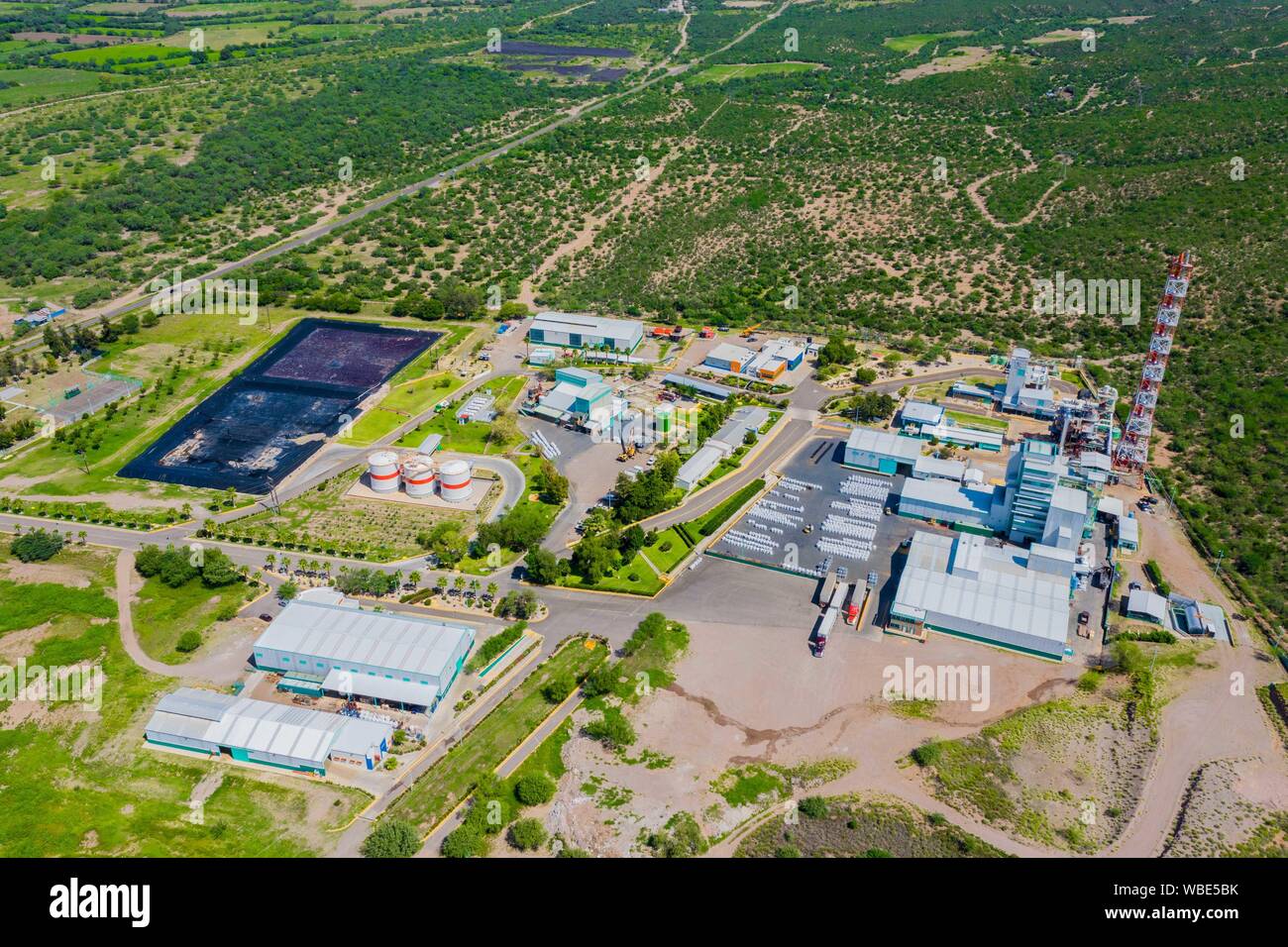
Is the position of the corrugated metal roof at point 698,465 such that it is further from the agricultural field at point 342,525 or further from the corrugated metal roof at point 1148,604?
the corrugated metal roof at point 1148,604

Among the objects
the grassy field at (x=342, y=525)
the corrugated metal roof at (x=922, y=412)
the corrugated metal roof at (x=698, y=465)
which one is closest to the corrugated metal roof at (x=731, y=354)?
the corrugated metal roof at (x=698, y=465)

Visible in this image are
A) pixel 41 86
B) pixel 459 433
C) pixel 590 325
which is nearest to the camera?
pixel 459 433

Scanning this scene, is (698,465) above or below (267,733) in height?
above

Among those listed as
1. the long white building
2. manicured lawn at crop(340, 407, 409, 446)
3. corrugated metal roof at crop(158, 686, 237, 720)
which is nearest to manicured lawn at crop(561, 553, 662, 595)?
corrugated metal roof at crop(158, 686, 237, 720)

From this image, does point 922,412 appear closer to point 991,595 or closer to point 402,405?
point 991,595

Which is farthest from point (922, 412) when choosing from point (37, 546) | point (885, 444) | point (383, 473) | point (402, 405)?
point (37, 546)
